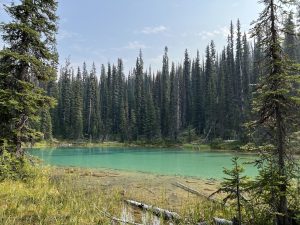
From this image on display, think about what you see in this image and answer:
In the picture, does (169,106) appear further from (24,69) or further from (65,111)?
(24,69)

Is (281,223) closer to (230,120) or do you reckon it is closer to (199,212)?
(199,212)

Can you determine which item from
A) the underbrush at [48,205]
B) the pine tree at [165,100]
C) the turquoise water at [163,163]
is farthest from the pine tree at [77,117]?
the underbrush at [48,205]

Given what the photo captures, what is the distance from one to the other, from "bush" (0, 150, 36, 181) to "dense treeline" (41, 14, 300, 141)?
51.7m

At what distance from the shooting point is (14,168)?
48.2ft

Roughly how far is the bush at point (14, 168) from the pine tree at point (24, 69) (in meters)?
0.66

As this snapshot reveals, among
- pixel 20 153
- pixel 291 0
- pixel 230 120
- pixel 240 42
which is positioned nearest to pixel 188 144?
pixel 230 120

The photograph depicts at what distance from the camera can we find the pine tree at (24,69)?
15.1 meters

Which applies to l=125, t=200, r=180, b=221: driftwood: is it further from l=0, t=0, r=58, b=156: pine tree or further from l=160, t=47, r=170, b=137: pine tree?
l=160, t=47, r=170, b=137: pine tree

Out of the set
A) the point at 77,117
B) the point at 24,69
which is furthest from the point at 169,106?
the point at 24,69

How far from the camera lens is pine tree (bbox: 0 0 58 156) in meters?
15.1

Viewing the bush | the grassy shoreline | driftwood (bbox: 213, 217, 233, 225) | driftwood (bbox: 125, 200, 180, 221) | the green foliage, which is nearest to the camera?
the green foliage

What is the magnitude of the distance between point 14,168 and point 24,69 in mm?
4777

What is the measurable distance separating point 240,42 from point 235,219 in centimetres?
6674

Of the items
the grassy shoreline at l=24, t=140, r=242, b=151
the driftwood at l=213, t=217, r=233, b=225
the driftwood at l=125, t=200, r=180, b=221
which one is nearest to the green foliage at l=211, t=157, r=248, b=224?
the driftwood at l=213, t=217, r=233, b=225
